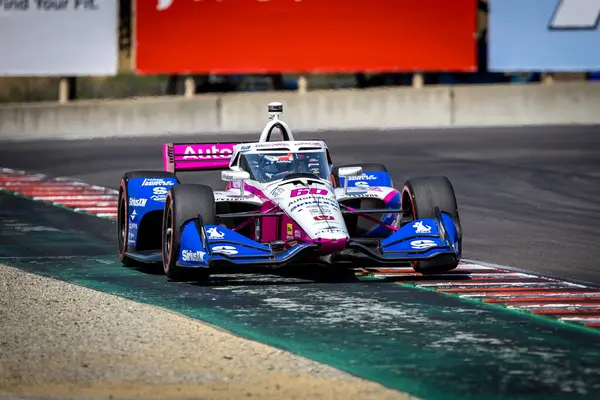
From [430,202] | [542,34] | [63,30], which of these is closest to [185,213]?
[430,202]

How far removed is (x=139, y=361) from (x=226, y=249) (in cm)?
339

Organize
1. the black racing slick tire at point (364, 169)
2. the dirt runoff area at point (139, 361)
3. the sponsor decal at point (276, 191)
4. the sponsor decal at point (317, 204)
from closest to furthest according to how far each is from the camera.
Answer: the dirt runoff area at point (139, 361) → the sponsor decal at point (317, 204) → the sponsor decal at point (276, 191) → the black racing slick tire at point (364, 169)

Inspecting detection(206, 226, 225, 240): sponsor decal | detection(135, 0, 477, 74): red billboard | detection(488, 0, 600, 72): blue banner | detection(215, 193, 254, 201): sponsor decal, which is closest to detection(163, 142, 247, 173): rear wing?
detection(215, 193, 254, 201): sponsor decal

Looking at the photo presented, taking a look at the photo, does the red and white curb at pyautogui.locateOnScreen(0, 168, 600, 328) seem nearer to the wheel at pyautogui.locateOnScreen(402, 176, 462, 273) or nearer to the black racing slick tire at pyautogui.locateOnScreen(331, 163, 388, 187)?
the wheel at pyautogui.locateOnScreen(402, 176, 462, 273)

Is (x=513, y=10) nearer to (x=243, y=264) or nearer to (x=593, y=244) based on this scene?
(x=593, y=244)

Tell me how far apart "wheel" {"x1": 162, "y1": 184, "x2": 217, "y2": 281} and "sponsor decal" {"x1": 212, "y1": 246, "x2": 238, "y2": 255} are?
1.26 feet

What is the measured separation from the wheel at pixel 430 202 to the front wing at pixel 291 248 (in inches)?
6.9

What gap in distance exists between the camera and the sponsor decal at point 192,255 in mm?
13250

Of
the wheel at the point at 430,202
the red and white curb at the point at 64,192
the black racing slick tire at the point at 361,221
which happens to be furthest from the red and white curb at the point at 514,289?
the red and white curb at the point at 64,192

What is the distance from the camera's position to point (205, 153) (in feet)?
54.1

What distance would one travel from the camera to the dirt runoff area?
9.02m

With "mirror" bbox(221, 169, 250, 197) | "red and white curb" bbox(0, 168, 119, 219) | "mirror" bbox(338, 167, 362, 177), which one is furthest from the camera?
"red and white curb" bbox(0, 168, 119, 219)

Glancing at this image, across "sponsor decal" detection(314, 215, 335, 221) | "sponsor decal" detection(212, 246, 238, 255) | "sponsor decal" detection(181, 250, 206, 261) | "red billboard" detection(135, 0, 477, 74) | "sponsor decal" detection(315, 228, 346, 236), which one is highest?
"red billboard" detection(135, 0, 477, 74)

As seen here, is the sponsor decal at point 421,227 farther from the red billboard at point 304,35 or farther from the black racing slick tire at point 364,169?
the red billboard at point 304,35
